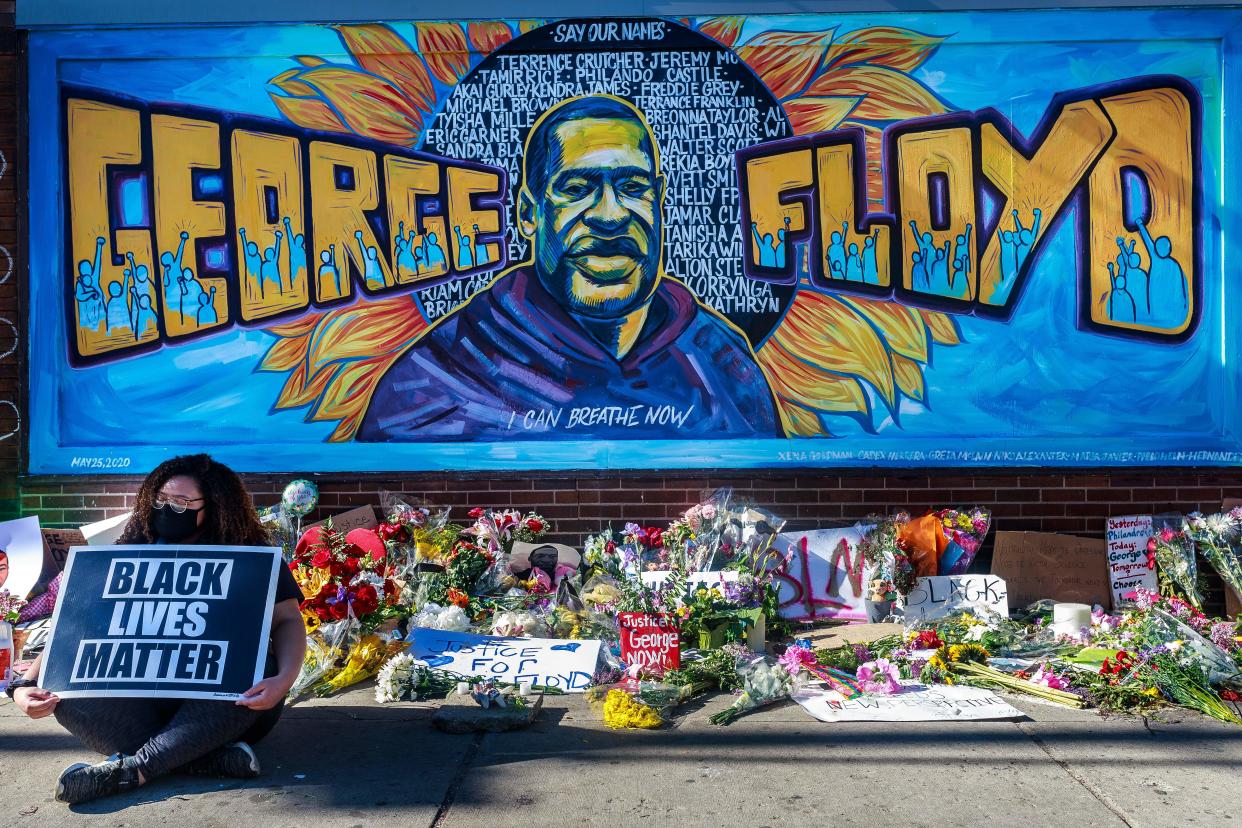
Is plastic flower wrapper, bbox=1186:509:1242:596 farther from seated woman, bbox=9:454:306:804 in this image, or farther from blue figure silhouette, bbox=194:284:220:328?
blue figure silhouette, bbox=194:284:220:328

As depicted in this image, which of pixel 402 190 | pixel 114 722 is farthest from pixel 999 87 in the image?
pixel 114 722

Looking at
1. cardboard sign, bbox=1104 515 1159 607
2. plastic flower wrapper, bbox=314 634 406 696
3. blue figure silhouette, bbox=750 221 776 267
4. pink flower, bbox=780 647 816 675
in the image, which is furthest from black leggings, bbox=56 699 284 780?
cardboard sign, bbox=1104 515 1159 607

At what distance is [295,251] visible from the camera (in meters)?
7.22

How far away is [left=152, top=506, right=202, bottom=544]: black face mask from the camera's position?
424cm

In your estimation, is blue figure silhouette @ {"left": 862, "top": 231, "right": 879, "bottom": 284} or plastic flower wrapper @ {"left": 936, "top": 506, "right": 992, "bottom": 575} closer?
plastic flower wrapper @ {"left": 936, "top": 506, "right": 992, "bottom": 575}

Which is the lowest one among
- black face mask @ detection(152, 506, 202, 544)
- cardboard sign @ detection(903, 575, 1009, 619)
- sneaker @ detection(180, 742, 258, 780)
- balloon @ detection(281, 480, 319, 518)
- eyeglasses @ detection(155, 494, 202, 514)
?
sneaker @ detection(180, 742, 258, 780)

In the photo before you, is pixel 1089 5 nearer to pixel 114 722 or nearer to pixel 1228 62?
pixel 1228 62

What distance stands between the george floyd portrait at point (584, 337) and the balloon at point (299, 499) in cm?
55

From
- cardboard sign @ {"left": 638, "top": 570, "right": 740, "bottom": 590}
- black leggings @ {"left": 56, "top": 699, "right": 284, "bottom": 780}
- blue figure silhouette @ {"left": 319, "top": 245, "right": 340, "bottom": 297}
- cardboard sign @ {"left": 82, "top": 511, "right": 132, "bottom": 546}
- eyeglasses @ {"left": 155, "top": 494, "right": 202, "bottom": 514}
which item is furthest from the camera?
blue figure silhouette @ {"left": 319, "top": 245, "right": 340, "bottom": 297}

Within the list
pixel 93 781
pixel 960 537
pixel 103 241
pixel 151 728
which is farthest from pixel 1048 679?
pixel 103 241

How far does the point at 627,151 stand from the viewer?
716cm

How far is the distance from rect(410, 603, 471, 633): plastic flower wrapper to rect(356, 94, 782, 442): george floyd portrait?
56.1 inches

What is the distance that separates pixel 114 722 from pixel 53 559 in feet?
11.6

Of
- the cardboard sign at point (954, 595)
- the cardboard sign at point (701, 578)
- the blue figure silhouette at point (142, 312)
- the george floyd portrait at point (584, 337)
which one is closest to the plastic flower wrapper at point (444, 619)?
the cardboard sign at point (701, 578)
